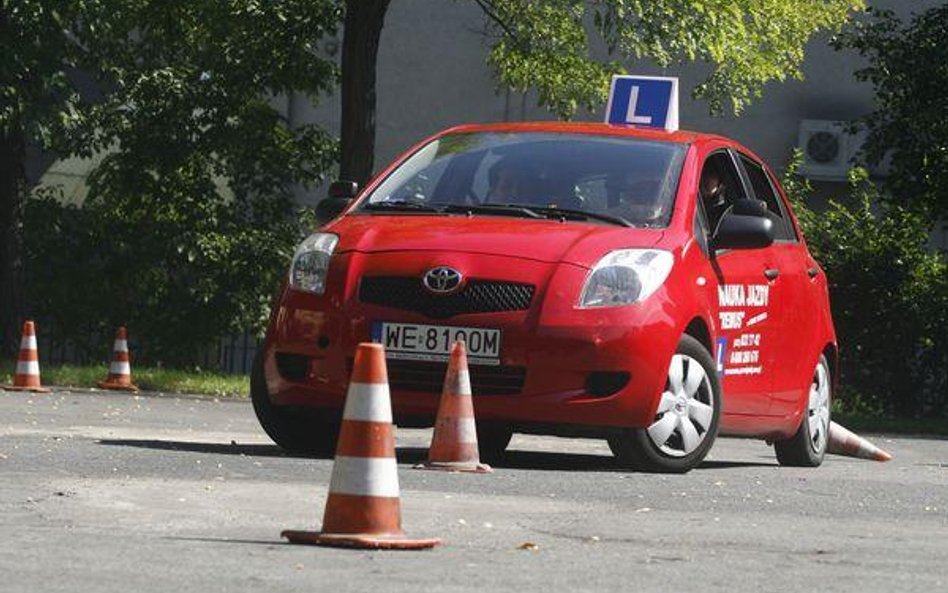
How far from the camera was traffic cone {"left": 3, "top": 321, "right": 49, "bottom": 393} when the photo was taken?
22141mm

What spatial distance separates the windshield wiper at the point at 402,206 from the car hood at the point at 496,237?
0.20 metres

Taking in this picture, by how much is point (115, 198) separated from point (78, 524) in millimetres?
23582

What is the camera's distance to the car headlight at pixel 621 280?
1139 cm

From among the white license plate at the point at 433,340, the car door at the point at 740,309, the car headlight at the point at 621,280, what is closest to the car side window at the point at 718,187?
the car door at the point at 740,309

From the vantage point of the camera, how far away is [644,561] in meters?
7.82

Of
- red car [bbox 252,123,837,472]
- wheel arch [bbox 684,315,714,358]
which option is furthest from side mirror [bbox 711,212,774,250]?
wheel arch [bbox 684,315,714,358]

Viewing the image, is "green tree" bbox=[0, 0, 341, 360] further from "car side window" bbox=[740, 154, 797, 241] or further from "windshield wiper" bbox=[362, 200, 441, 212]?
"windshield wiper" bbox=[362, 200, 441, 212]

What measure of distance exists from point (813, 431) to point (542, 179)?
2.52 m

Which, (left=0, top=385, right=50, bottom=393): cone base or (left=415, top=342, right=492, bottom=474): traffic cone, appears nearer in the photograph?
(left=415, top=342, right=492, bottom=474): traffic cone

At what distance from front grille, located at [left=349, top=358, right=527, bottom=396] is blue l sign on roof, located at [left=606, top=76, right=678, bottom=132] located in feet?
26.9

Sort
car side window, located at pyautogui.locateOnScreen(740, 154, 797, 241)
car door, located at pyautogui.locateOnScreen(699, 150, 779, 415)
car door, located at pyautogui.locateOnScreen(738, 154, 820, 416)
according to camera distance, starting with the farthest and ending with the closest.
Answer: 1. car side window, located at pyautogui.locateOnScreen(740, 154, 797, 241)
2. car door, located at pyautogui.locateOnScreen(738, 154, 820, 416)
3. car door, located at pyautogui.locateOnScreen(699, 150, 779, 415)

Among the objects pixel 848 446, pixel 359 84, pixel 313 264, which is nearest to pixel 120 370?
pixel 359 84

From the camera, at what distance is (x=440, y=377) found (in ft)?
37.6

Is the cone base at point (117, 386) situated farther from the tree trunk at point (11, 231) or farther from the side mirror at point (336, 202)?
the side mirror at point (336, 202)
